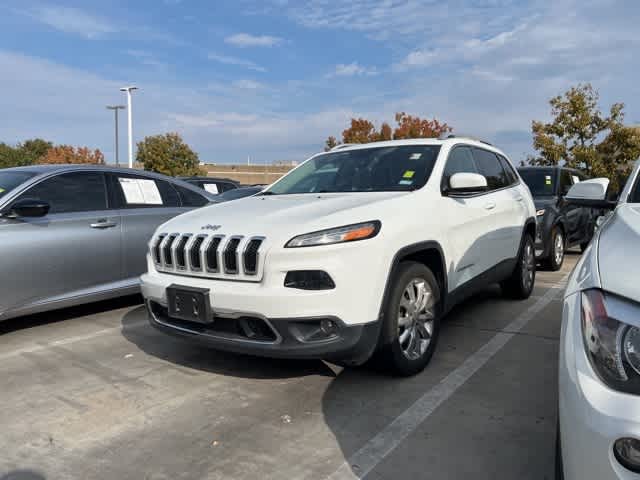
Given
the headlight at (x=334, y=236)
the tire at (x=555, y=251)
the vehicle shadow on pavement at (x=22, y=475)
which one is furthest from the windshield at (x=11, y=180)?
the tire at (x=555, y=251)

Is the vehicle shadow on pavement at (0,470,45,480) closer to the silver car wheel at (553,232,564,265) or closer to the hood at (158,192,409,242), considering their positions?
the hood at (158,192,409,242)

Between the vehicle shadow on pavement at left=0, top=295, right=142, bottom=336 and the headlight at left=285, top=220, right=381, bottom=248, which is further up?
the headlight at left=285, top=220, right=381, bottom=248

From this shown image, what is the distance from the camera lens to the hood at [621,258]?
1608 millimetres

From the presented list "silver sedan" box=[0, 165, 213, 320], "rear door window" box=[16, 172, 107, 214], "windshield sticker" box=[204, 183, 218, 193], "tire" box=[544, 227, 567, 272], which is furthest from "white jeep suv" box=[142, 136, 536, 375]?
"windshield sticker" box=[204, 183, 218, 193]

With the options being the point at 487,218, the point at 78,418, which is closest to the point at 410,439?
the point at 78,418

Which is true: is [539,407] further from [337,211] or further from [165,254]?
[165,254]

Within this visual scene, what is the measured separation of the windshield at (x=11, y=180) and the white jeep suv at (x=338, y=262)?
1816mm

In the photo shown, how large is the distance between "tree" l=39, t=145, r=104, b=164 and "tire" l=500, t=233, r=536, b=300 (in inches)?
Result: 2086

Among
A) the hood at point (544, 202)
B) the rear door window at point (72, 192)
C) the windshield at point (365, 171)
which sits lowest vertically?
the hood at point (544, 202)

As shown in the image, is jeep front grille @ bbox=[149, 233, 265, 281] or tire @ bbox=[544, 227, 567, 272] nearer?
jeep front grille @ bbox=[149, 233, 265, 281]

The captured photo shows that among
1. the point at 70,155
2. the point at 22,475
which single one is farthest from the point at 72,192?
the point at 70,155

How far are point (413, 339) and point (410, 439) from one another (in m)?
0.90

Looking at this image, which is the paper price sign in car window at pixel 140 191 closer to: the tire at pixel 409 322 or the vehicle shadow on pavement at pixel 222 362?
the vehicle shadow on pavement at pixel 222 362

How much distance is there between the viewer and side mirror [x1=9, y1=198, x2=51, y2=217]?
4383 mm
